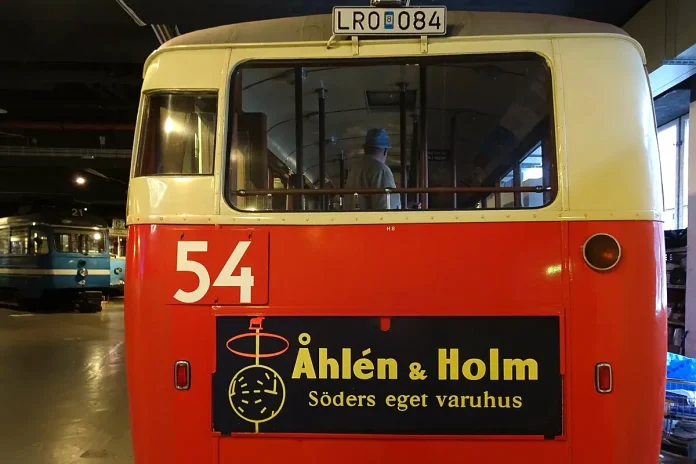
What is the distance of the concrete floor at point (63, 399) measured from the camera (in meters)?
5.36

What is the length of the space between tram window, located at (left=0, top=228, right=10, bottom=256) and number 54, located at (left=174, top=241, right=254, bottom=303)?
64.3 ft

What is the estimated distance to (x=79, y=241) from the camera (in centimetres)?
1827

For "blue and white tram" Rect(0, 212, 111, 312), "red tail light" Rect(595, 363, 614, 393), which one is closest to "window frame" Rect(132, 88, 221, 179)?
"red tail light" Rect(595, 363, 614, 393)

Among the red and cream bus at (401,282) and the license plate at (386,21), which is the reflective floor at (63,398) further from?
the license plate at (386,21)

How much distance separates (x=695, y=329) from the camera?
6539 millimetres

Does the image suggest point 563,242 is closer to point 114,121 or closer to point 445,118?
point 445,118

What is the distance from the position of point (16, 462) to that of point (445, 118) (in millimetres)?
4931

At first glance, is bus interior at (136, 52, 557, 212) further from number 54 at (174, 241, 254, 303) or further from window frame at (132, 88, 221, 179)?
number 54 at (174, 241, 254, 303)

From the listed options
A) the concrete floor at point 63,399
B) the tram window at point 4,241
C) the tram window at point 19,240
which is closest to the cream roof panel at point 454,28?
the concrete floor at point 63,399

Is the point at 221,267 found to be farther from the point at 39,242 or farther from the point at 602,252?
the point at 39,242

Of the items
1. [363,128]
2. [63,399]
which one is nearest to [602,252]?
[363,128]

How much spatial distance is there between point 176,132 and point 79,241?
1764 cm

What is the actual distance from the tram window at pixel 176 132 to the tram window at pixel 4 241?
19424mm

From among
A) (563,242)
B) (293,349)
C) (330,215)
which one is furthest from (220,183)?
(563,242)
